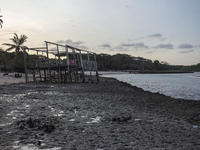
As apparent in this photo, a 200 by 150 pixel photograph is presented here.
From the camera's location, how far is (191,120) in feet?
20.5

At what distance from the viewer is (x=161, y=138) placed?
4.36 meters

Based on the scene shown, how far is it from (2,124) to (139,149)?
4.00 metres

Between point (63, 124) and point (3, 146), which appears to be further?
point (63, 124)

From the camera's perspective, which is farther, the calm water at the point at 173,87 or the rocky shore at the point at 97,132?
the calm water at the point at 173,87

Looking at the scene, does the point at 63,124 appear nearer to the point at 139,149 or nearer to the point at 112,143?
the point at 112,143

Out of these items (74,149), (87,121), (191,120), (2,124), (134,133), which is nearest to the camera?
(74,149)

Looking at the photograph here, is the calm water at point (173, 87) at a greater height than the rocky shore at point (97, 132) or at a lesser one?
lesser

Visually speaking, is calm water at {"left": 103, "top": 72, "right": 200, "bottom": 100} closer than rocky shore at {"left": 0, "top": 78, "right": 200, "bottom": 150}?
No

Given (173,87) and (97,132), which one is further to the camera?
(173,87)

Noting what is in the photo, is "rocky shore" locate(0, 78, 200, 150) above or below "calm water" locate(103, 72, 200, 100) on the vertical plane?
above

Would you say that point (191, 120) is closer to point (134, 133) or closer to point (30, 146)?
point (134, 133)

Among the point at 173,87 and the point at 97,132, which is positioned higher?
the point at 97,132

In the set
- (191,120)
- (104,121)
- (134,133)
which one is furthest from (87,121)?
(191,120)

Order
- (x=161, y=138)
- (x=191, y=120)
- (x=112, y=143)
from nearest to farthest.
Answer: (x=112, y=143) < (x=161, y=138) < (x=191, y=120)
